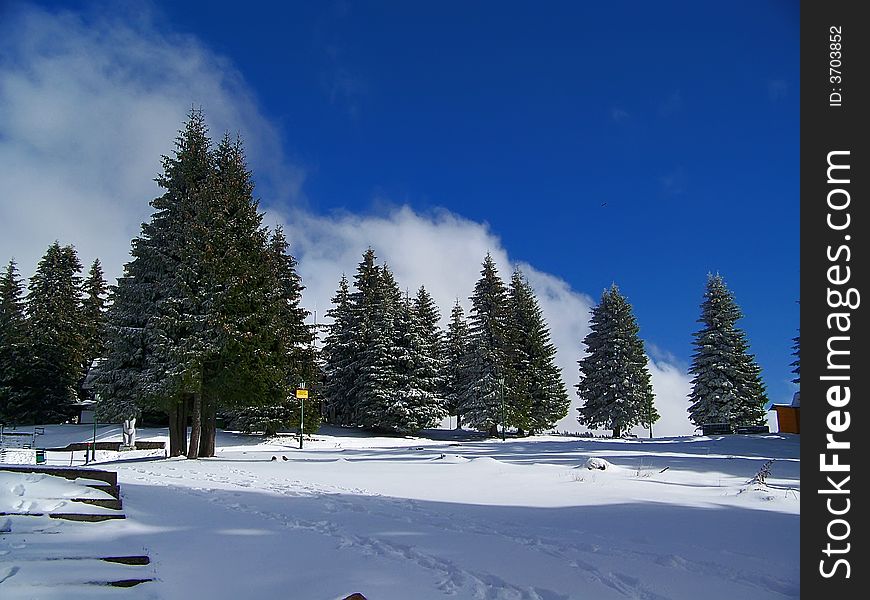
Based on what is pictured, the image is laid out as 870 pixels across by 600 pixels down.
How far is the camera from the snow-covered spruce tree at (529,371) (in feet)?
151

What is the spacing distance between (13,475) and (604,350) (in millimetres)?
45762

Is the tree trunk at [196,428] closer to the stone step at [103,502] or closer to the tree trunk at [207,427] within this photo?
the tree trunk at [207,427]

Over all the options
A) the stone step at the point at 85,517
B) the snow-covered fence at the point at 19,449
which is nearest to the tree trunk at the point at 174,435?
the snow-covered fence at the point at 19,449

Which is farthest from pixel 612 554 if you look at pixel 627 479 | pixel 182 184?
pixel 182 184

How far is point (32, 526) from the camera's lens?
6355 millimetres

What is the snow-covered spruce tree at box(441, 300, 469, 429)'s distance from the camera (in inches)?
2068

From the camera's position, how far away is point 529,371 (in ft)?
160

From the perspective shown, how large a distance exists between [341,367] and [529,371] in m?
14.2

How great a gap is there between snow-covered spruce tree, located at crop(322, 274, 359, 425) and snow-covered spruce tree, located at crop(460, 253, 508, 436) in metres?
8.40

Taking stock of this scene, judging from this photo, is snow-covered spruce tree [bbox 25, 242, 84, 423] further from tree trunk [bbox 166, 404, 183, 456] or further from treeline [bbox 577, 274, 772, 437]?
treeline [bbox 577, 274, 772, 437]

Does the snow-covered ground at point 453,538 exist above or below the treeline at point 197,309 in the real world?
below

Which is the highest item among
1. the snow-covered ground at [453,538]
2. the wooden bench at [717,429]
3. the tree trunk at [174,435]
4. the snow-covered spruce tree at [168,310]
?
the snow-covered spruce tree at [168,310]

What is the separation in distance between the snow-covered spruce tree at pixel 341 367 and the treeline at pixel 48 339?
1586 centimetres

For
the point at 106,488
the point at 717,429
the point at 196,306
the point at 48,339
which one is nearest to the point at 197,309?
the point at 196,306
